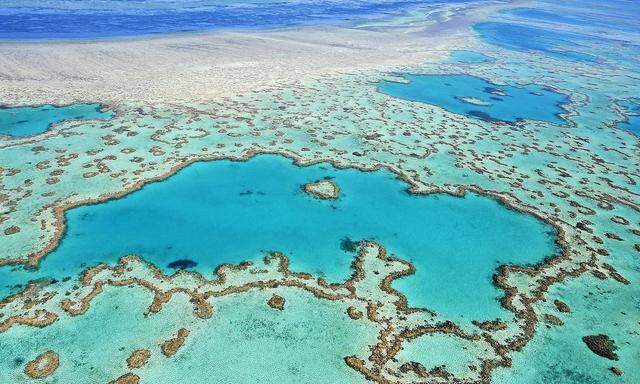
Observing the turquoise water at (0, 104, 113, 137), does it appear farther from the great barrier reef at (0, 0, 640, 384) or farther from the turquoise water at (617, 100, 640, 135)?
the turquoise water at (617, 100, 640, 135)

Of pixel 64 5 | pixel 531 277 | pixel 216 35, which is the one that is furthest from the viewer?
pixel 64 5

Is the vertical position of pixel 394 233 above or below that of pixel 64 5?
below

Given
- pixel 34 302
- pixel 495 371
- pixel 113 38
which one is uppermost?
pixel 113 38

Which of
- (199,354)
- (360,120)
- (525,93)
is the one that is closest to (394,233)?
(199,354)

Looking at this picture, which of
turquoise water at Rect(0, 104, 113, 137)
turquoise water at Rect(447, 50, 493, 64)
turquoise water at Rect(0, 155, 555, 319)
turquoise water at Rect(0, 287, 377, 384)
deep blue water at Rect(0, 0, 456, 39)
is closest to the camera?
turquoise water at Rect(0, 287, 377, 384)

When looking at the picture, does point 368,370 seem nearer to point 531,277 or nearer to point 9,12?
point 531,277

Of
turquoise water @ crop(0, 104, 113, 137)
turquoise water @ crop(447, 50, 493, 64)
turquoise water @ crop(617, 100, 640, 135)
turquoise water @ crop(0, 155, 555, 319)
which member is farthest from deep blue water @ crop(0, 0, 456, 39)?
turquoise water @ crop(617, 100, 640, 135)

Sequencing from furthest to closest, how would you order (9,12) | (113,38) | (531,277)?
(9,12) → (113,38) → (531,277)

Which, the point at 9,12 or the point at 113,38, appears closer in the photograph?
the point at 113,38

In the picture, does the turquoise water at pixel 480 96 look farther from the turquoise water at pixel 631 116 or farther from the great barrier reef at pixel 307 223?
the turquoise water at pixel 631 116
